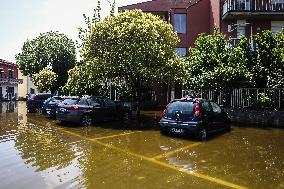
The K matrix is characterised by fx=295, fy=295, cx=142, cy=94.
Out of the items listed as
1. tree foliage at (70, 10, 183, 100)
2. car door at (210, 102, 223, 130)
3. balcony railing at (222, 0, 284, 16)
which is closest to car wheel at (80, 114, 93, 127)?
tree foliage at (70, 10, 183, 100)

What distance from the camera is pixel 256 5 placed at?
25000 mm

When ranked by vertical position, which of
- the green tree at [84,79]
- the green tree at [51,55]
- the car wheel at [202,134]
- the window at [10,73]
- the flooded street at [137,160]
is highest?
the green tree at [51,55]

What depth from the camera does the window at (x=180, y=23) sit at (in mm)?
28688

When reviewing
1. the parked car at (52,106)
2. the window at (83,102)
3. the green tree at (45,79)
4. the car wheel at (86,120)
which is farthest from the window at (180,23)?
the green tree at (45,79)

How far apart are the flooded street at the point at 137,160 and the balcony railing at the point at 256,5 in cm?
1546

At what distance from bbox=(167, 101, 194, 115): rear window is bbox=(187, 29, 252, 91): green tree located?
5.67 m

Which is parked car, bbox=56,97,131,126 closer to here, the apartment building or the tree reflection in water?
the tree reflection in water

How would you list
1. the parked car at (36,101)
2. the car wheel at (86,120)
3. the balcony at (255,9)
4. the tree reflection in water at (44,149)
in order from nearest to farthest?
1. the tree reflection in water at (44,149)
2. the car wheel at (86,120)
3. the parked car at (36,101)
4. the balcony at (255,9)

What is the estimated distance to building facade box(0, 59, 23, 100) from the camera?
51.1 m

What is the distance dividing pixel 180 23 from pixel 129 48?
1483 centimetres

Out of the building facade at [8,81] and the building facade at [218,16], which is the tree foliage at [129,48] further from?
the building facade at [8,81]

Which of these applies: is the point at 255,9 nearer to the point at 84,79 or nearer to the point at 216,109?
the point at 84,79

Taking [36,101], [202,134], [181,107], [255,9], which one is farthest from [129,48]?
[255,9]

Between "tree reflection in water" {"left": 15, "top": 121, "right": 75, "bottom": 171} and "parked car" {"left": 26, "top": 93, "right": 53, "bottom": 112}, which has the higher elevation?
"parked car" {"left": 26, "top": 93, "right": 53, "bottom": 112}
